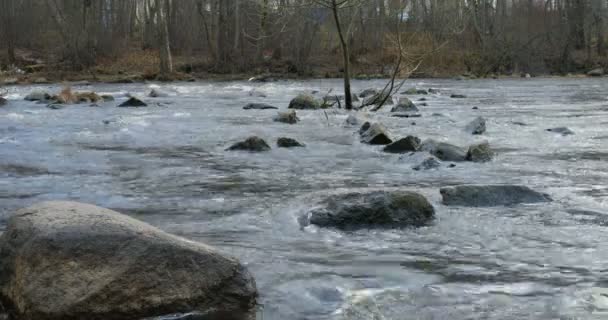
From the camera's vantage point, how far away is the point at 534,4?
40.4 metres

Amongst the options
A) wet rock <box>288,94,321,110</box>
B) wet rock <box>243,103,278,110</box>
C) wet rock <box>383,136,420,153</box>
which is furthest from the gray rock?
wet rock <box>243,103,278,110</box>

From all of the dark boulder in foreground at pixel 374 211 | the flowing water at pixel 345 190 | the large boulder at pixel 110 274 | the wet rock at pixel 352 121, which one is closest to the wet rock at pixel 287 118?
the flowing water at pixel 345 190

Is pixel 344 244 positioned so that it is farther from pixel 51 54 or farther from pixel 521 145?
pixel 51 54

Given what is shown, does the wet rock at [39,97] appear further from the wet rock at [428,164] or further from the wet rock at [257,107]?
the wet rock at [428,164]

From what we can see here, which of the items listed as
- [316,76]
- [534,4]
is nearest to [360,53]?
[316,76]

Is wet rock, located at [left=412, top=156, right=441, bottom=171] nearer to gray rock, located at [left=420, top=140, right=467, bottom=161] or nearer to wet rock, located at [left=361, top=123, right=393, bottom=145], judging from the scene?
gray rock, located at [left=420, top=140, right=467, bottom=161]

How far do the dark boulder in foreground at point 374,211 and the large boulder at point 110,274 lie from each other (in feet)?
4.56

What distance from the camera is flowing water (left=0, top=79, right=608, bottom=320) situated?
3344 mm

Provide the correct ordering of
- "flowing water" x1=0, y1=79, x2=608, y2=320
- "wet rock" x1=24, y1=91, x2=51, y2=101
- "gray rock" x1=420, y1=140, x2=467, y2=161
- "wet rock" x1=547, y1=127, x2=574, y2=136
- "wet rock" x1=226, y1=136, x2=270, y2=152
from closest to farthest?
"flowing water" x1=0, y1=79, x2=608, y2=320, "gray rock" x1=420, y1=140, x2=467, y2=161, "wet rock" x1=226, y1=136, x2=270, y2=152, "wet rock" x1=547, y1=127, x2=574, y2=136, "wet rock" x1=24, y1=91, x2=51, y2=101

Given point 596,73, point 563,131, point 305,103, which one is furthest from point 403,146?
point 596,73

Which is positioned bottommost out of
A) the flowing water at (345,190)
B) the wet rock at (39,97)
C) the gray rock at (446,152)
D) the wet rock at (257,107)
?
the flowing water at (345,190)

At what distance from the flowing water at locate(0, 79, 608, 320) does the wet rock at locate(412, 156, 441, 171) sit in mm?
106

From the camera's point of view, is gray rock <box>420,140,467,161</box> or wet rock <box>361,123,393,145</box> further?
wet rock <box>361,123,393,145</box>

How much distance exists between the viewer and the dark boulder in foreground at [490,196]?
206 inches
